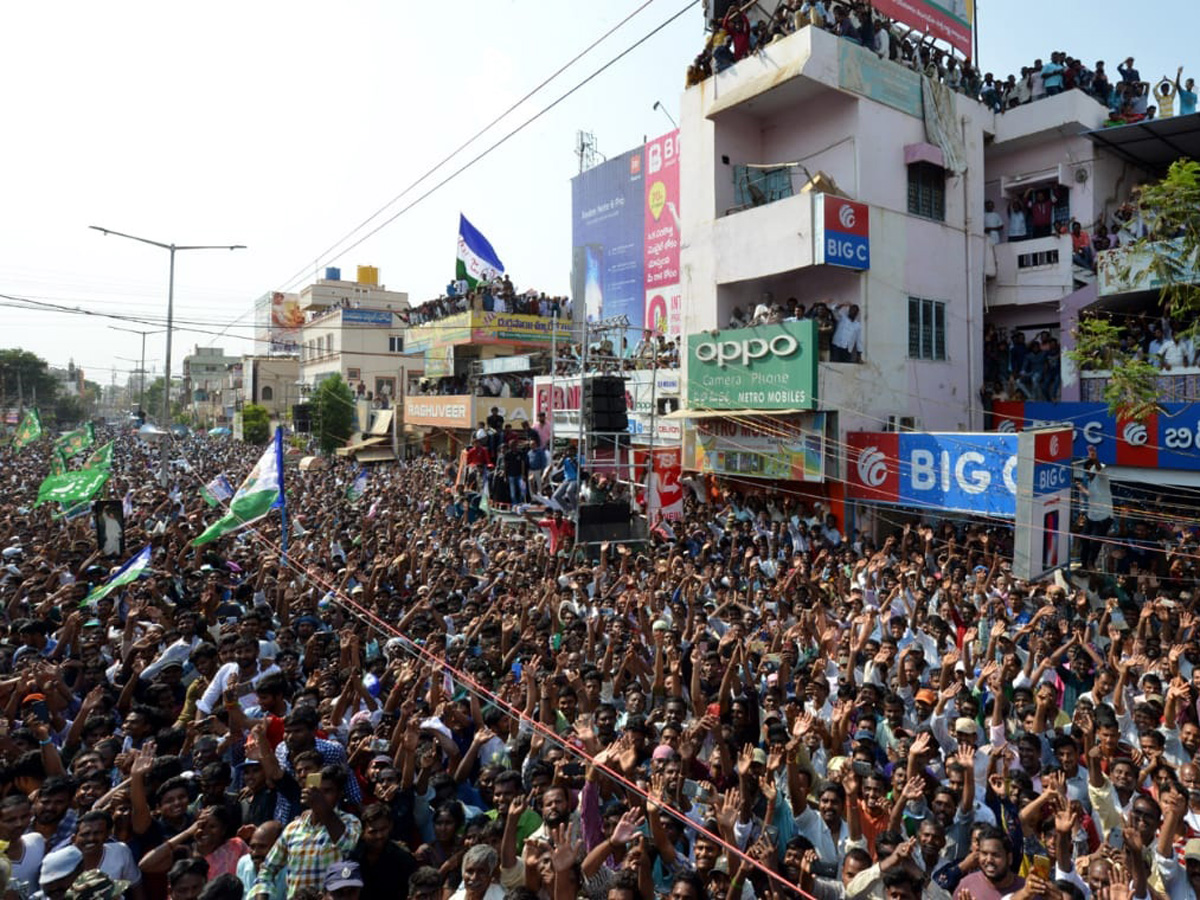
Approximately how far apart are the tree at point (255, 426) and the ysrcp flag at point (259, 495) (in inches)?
1560

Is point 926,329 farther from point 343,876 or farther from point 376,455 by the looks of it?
point 376,455

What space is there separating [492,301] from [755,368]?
1690 centimetres

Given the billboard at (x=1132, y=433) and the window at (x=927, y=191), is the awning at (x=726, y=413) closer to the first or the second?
the billboard at (x=1132, y=433)

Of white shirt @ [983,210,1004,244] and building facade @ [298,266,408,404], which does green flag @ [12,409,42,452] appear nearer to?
white shirt @ [983,210,1004,244]

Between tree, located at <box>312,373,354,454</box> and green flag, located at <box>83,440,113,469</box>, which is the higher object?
tree, located at <box>312,373,354,454</box>

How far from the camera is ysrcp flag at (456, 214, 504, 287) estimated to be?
29.3 metres

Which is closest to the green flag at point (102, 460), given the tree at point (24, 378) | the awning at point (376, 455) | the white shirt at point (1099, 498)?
the white shirt at point (1099, 498)

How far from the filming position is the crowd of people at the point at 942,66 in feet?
49.8

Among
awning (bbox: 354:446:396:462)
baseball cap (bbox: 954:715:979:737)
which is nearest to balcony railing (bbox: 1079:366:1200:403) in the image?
baseball cap (bbox: 954:715:979:737)

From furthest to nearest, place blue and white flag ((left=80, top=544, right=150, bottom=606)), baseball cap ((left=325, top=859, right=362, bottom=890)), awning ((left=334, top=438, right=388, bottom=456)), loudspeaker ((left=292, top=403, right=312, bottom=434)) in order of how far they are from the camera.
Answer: loudspeaker ((left=292, top=403, right=312, bottom=434))
awning ((left=334, top=438, right=388, bottom=456))
blue and white flag ((left=80, top=544, right=150, bottom=606))
baseball cap ((left=325, top=859, right=362, bottom=890))

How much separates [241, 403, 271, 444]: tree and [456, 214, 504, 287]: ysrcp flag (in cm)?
2325

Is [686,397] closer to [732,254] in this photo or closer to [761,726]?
[732,254]

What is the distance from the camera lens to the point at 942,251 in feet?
51.9

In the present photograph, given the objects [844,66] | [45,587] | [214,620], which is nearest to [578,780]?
[214,620]
